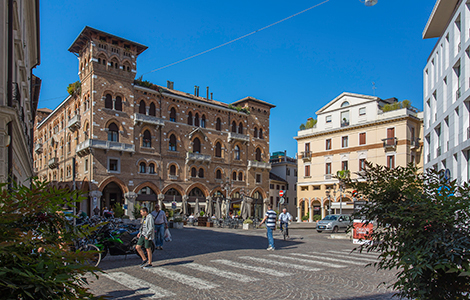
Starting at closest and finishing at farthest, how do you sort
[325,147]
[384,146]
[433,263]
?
[433,263], [384,146], [325,147]

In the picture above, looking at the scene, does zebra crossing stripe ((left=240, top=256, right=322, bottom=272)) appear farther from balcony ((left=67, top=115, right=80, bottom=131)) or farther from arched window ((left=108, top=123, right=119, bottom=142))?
balcony ((left=67, top=115, right=80, bottom=131))

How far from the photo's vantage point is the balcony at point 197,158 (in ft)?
139

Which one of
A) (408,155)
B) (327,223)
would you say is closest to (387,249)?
(327,223)

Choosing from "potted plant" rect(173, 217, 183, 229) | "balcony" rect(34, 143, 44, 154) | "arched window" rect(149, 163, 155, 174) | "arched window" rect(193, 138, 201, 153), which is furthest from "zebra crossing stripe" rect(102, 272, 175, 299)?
"balcony" rect(34, 143, 44, 154)

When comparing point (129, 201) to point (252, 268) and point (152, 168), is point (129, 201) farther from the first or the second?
point (252, 268)

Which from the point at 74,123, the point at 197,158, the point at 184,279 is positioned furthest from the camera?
the point at 197,158

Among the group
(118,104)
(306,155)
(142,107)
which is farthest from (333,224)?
(306,155)

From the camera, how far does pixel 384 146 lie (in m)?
43.1

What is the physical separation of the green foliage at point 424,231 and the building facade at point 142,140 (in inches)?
1057

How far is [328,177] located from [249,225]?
22.8m

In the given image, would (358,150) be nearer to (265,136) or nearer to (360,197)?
(265,136)

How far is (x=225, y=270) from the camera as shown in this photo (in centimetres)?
946

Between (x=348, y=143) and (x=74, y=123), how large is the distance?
31620mm

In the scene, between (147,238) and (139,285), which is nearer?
(139,285)
